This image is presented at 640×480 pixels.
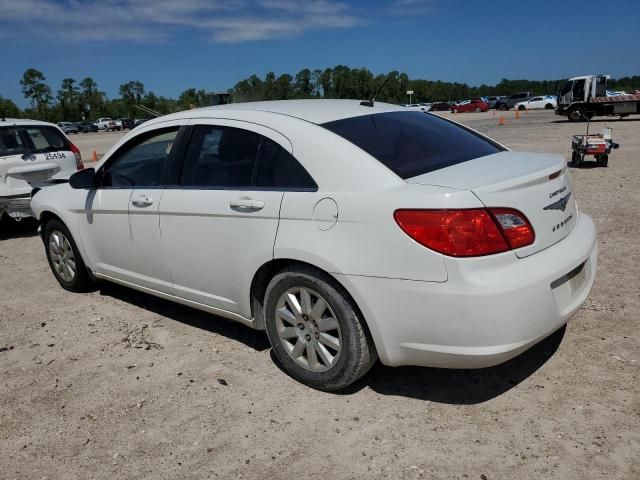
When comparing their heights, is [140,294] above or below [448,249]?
below

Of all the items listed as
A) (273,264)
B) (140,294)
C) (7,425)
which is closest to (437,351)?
(273,264)

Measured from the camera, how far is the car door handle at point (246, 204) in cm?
338

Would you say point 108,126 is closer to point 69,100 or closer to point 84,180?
point 69,100

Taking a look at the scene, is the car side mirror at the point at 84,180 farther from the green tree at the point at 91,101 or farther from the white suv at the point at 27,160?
the green tree at the point at 91,101

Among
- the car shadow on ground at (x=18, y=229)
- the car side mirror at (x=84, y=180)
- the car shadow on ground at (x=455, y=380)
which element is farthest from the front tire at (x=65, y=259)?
the car shadow on ground at (x=18, y=229)

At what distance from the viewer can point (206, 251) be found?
147 inches

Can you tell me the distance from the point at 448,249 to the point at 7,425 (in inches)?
105

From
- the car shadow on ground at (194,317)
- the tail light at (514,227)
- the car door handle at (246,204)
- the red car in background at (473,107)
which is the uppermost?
the car door handle at (246,204)

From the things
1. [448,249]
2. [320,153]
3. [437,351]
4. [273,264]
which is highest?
[320,153]

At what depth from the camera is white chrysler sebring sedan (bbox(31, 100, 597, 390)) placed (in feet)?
8.96

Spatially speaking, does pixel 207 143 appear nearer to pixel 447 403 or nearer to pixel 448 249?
pixel 448 249

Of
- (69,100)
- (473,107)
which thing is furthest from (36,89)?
(473,107)

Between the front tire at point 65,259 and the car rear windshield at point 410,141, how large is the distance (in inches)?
118

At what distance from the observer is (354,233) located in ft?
9.63
